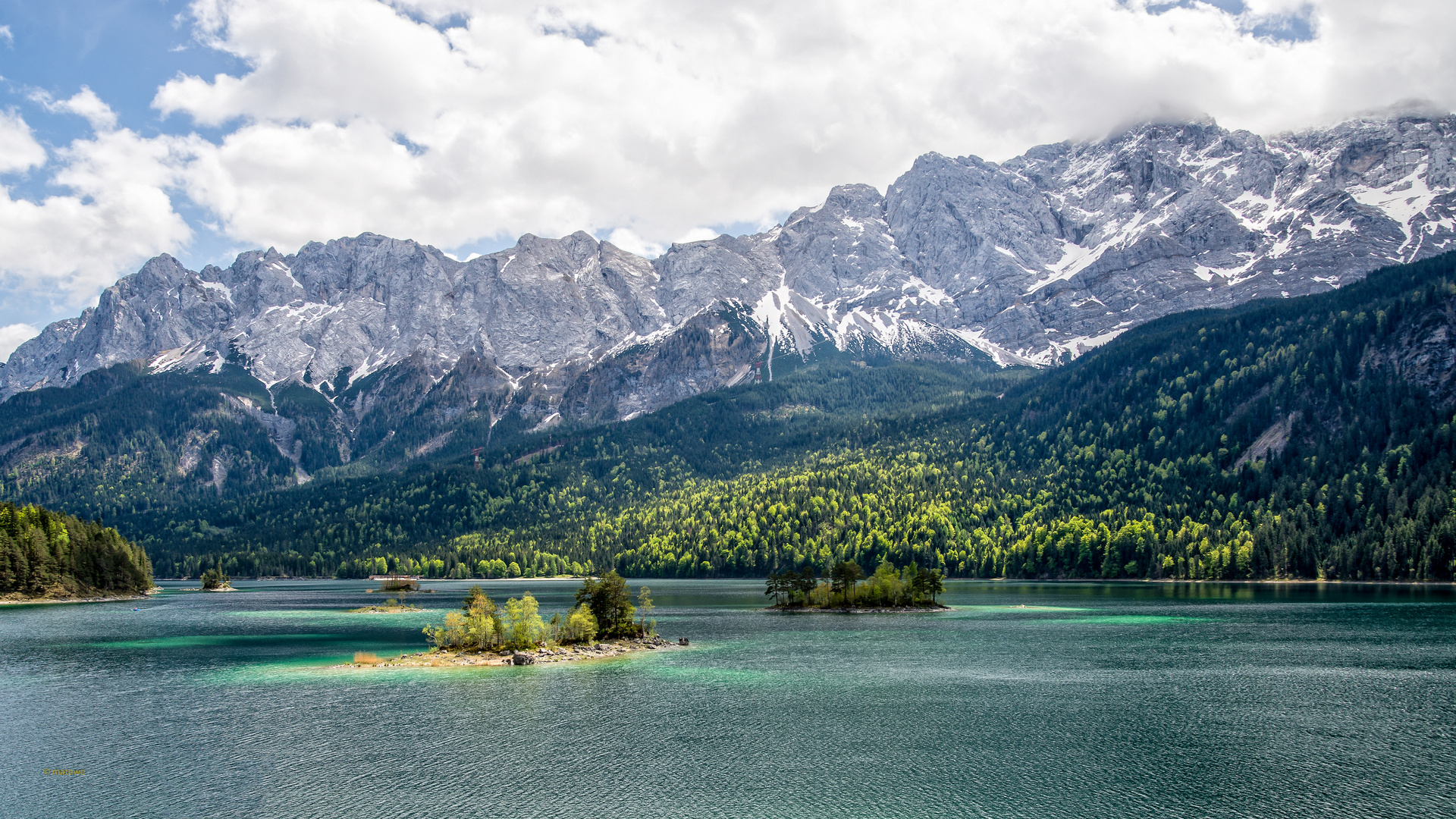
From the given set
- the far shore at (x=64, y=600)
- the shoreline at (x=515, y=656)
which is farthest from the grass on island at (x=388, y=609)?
the shoreline at (x=515, y=656)

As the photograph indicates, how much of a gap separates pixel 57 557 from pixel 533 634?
113983 millimetres

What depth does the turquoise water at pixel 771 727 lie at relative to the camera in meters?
50.6

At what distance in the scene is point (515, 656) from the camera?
99.4 meters

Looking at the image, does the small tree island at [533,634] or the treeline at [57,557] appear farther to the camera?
the treeline at [57,557]

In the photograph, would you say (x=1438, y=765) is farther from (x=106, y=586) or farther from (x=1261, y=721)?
(x=106, y=586)

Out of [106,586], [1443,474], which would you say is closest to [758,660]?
[106,586]

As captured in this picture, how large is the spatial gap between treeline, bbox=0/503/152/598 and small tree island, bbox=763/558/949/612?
122m

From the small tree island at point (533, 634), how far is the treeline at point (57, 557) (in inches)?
3523

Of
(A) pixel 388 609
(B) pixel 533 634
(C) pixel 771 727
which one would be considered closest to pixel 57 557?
(A) pixel 388 609

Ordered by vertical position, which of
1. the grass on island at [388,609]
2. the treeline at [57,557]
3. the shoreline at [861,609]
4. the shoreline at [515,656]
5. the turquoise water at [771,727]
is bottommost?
the grass on island at [388,609]

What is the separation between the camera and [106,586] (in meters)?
190

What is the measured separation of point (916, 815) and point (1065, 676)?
4318 cm

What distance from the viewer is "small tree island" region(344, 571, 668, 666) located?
101 meters

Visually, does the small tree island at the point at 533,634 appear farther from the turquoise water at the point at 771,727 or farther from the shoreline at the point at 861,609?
the shoreline at the point at 861,609
